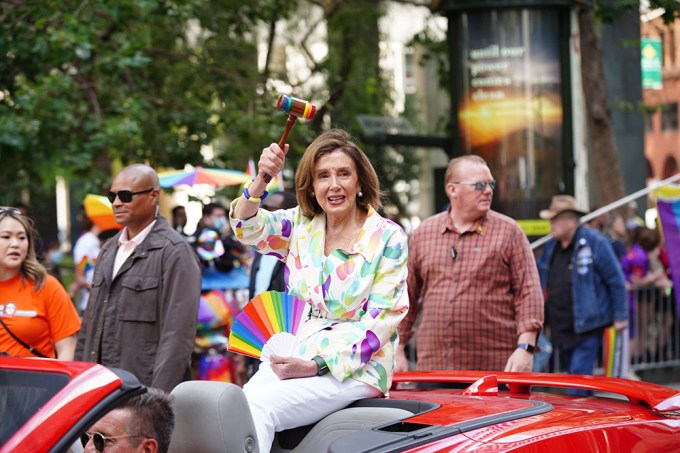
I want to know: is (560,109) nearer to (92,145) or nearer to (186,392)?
(92,145)

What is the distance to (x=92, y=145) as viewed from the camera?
37.0 ft

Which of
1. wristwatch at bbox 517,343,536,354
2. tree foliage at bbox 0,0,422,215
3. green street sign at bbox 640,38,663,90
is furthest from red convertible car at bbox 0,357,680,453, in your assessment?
green street sign at bbox 640,38,663,90

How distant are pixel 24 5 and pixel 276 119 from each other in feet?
10.2

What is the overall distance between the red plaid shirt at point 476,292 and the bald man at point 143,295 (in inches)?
59.6

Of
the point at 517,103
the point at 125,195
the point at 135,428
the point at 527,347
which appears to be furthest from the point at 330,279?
the point at 517,103

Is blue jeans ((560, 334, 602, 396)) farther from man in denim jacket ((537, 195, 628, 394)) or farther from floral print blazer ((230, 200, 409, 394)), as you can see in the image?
floral print blazer ((230, 200, 409, 394))

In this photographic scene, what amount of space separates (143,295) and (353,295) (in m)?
1.67

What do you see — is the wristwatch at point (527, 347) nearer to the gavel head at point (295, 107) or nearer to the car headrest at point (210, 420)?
the gavel head at point (295, 107)

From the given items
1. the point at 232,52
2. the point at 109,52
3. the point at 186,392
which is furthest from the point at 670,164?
the point at 186,392

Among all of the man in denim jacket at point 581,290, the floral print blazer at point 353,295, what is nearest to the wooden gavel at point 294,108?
the floral print blazer at point 353,295

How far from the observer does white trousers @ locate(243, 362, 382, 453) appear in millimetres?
4070

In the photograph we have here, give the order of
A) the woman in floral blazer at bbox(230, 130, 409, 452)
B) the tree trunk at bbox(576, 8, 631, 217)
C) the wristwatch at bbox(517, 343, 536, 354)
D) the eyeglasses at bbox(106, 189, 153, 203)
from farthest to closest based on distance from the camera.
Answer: the tree trunk at bbox(576, 8, 631, 217) < the wristwatch at bbox(517, 343, 536, 354) < the eyeglasses at bbox(106, 189, 153, 203) < the woman in floral blazer at bbox(230, 130, 409, 452)

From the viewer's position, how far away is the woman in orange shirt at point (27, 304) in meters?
5.57

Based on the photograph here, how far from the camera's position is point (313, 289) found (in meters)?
4.45
